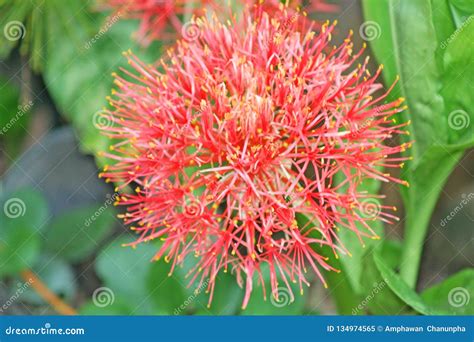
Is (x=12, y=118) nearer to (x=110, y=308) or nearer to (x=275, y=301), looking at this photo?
(x=110, y=308)

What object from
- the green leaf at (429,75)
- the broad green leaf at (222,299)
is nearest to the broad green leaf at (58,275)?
the broad green leaf at (222,299)

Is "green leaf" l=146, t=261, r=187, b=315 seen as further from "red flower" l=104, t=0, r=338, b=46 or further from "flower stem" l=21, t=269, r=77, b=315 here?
"red flower" l=104, t=0, r=338, b=46

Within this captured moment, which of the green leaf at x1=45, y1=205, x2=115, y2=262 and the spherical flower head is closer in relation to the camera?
the spherical flower head

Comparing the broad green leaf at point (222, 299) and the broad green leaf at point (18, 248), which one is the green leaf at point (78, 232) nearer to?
the broad green leaf at point (18, 248)

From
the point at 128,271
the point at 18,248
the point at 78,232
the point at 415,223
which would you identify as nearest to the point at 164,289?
the point at 128,271

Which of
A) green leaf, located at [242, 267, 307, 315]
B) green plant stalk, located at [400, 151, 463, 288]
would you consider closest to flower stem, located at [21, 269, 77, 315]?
green leaf, located at [242, 267, 307, 315]
